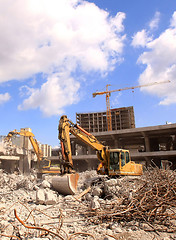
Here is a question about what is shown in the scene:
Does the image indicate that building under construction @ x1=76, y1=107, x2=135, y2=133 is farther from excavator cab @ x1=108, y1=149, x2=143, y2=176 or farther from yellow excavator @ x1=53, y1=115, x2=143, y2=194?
excavator cab @ x1=108, y1=149, x2=143, y2=176

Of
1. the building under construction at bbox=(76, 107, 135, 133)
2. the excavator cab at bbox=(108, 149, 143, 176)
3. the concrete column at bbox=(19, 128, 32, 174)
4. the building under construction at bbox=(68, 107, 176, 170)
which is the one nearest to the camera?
the excavator cab at bbox=(108, 149, 143, 176)

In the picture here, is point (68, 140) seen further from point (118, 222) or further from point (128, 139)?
point (128, 139)

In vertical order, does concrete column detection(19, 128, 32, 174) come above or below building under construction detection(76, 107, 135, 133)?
below

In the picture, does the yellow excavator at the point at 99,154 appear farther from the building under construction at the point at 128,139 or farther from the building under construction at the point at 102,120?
the building under construction at the point at 102,120

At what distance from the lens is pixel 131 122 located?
4053 centimetres

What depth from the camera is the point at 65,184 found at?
31.2 ft

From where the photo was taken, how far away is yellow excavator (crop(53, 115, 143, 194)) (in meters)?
9.89

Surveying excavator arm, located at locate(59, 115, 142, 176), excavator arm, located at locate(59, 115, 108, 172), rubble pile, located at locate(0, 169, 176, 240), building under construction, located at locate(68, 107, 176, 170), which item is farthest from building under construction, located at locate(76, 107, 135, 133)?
rubble pile, located at locate(0, 169, 176, 240)

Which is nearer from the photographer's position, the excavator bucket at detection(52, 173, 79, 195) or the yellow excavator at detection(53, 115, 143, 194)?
the excavator bucket at detection(52, 173, 79, 195)

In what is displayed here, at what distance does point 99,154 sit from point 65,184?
12.5 feet

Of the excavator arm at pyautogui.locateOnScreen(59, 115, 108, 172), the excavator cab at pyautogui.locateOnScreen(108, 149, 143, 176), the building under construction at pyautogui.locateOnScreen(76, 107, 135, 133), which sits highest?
the building under construction at pyautogui.locateOnScreen(76, 107, 135, 133)

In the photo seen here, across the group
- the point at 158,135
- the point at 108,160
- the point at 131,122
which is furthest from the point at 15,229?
the point at 131,122

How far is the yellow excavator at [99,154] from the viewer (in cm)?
989

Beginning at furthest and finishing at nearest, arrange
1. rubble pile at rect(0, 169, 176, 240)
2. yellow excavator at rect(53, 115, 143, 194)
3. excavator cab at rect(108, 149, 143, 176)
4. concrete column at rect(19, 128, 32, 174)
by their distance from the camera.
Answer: concrete column at rect(19, 128, 32, 174) < excavator cab at rect(108, 149, 143, 176) < yellow excavator at rect(53, 115, 143, 194) < rubble pile at rect(0, 169, 176, 240)
